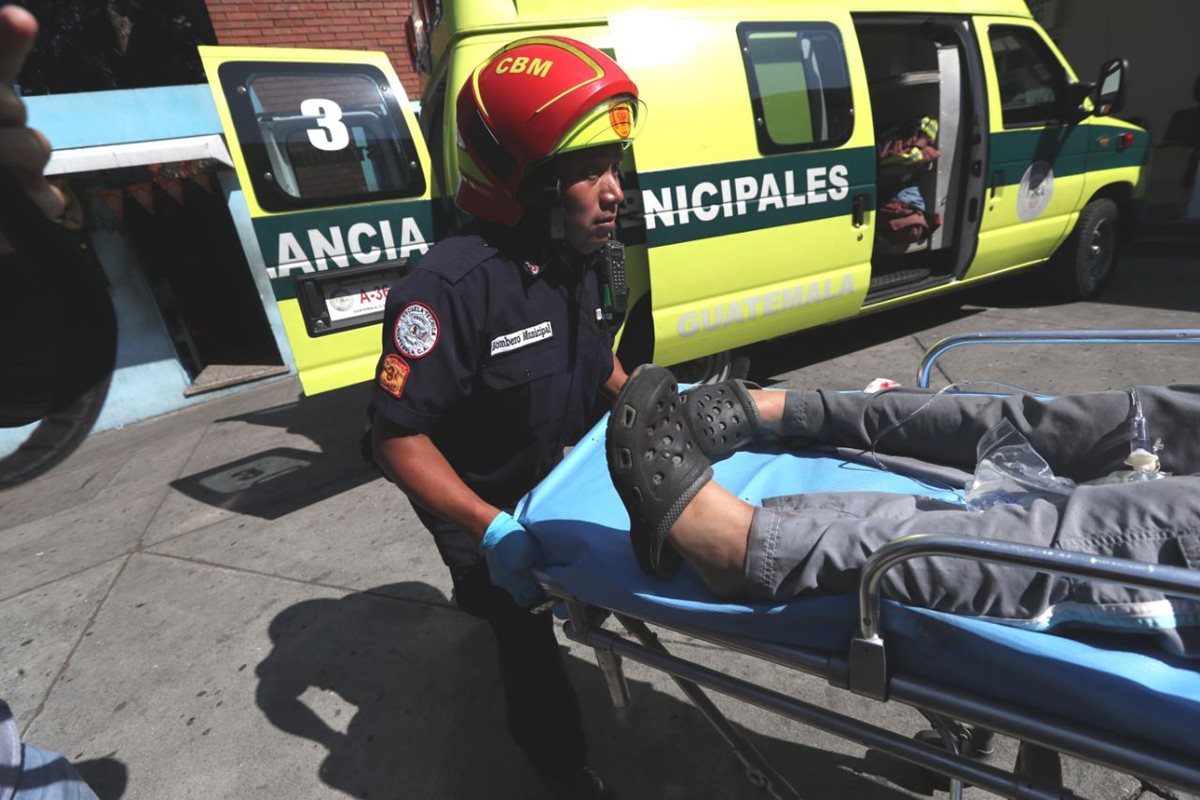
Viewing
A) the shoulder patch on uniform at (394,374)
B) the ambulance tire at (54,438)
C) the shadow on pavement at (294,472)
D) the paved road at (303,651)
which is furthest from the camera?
the shadow on pavement at (294,472)

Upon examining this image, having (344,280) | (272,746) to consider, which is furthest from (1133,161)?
(272,746)

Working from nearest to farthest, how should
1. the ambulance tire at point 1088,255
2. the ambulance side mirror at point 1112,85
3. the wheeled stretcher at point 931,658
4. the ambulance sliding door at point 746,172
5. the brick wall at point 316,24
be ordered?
the wheeled stretcher at point 931,658, the ambulance sliding door at point 746,172, the ambulance side mirror at point 1112,85, the ambulance tire at point 1088,255, the brick wall at point 316,24

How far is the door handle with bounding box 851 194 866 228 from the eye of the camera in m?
3.75

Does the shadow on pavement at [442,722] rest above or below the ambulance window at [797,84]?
below

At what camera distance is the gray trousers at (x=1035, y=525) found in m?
1.05

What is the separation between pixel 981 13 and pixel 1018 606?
4662 mm

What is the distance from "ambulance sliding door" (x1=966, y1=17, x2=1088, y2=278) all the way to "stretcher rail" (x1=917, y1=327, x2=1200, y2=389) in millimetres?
3006

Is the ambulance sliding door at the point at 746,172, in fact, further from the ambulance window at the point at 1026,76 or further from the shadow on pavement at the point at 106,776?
the shadow on pavement at the point at 106,776

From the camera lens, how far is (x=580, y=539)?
134cm

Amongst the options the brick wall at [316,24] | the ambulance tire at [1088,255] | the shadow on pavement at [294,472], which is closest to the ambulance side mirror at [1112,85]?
the ambulance tire at [1088,255]

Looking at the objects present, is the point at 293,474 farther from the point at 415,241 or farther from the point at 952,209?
the point at 952,209

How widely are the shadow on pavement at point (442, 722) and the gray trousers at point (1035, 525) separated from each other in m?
0.91

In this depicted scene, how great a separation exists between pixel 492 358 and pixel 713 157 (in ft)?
7.65

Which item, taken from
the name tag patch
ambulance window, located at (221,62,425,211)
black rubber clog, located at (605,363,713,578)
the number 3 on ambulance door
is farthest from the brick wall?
black rubber clog, located at (605,363,713,578)
